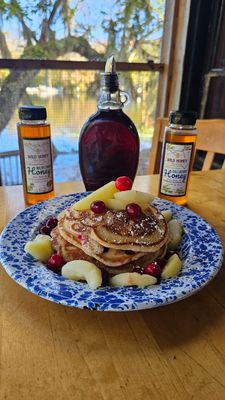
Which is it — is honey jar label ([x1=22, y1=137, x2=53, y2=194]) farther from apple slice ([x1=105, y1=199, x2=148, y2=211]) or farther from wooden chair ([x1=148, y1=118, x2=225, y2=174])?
wooden chair ([x1=148, y1=118, x2=225, y2=174])

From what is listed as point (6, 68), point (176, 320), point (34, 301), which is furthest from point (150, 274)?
point (6, 68)

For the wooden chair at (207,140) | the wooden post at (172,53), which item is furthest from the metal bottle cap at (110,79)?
the wooden post at (172,53)

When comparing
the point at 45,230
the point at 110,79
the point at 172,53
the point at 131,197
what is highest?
the point at 172,53

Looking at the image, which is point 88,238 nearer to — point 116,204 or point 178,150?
point 116,204

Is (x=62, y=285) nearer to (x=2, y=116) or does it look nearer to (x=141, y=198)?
(x=141, y=198)

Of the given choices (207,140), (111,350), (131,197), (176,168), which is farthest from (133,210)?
(207,140)

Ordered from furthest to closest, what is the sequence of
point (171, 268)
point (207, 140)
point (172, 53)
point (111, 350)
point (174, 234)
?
1. point (172, 53)
2. point (207, 140)
3. point (174, 234)
4. point (171, 268)
5. point (111, 350)

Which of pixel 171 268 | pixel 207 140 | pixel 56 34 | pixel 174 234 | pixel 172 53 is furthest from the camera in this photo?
pixel 172 53

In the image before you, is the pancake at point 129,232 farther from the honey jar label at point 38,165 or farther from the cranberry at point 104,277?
the honey jar label at point 38,165
